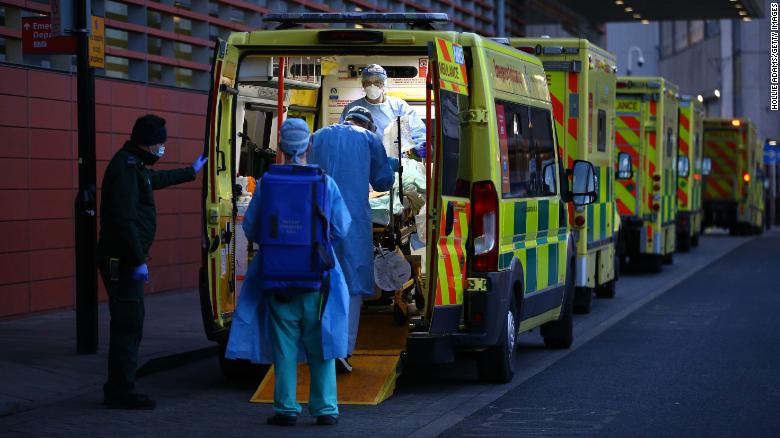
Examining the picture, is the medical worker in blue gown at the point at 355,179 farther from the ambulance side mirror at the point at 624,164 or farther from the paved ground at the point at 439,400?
the ambulance side mirror at the point at 624,164

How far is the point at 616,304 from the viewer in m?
18.6

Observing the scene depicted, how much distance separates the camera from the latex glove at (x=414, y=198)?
11992mm

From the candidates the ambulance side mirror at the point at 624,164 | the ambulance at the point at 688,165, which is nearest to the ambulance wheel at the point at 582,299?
the ambulance side mirror at the point at 624,164

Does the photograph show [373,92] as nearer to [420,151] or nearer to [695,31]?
[420,151]

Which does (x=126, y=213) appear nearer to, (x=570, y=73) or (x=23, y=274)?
(x=23, y=274)

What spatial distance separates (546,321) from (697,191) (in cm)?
1880

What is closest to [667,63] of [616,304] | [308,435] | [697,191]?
[697,191]

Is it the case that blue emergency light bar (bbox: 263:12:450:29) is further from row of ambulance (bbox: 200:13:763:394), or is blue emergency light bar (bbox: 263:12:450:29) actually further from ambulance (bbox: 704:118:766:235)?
ambulance (bbox: 704:118:766:235)

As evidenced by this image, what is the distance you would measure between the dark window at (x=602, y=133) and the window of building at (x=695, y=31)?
52654mm

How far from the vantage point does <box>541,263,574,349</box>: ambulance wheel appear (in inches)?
526

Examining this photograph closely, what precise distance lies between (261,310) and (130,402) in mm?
1186

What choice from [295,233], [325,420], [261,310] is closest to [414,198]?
[261,310]

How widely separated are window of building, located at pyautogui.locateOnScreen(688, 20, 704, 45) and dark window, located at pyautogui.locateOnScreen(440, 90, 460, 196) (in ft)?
196

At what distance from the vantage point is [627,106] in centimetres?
2275
